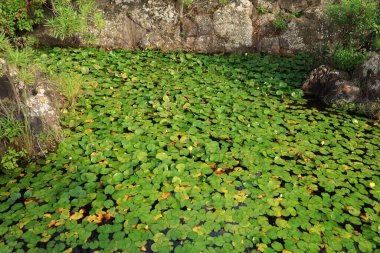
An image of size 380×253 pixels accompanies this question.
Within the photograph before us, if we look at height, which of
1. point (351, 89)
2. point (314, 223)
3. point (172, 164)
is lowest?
point (314, 223)

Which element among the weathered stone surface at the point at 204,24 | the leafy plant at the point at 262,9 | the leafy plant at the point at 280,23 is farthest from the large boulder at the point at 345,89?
the weathered stone surface at the point at 204,24

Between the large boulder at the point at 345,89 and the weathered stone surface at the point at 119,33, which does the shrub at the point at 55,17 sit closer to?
the weathered stone surface at the point at 119,33

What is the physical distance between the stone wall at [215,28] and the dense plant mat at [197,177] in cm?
205

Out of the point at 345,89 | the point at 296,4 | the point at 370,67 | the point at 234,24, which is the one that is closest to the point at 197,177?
the point at 345,89

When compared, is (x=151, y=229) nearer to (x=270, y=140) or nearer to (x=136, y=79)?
(x=270, y=140)

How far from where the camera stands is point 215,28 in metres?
8.16

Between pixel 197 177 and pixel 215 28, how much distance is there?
5.18 meters

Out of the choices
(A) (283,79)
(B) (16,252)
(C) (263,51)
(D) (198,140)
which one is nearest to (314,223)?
(D) (198,140)

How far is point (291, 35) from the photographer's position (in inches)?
321

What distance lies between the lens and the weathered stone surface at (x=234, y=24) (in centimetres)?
815

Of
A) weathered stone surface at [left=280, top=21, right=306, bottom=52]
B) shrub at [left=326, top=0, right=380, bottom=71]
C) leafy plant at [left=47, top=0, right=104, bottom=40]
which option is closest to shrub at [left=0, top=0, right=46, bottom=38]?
leafy plant at [left=47, top=0, right=104, bottom=40]

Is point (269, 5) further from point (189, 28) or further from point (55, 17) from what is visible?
point (55, 17)

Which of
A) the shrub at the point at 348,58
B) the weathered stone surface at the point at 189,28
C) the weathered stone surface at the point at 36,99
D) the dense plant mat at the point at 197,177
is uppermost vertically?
the weathered stone surface at the point at 189,28

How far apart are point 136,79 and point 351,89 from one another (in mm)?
4238
